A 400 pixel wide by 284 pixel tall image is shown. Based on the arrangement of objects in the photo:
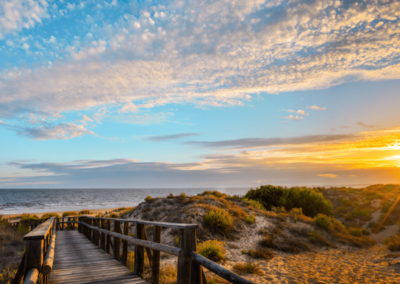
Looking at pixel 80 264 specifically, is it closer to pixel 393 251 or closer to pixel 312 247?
pixel 312 247

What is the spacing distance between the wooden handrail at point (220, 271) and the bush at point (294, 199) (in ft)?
72.1

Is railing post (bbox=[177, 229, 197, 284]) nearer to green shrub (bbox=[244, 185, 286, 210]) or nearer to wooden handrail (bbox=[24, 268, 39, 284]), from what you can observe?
wooden handrail (bbox=[24, 268, 39, 284])

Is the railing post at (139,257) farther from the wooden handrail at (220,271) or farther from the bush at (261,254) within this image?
the bush at (261,254)

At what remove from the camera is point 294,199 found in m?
24.5

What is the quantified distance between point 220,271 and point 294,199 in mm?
23360

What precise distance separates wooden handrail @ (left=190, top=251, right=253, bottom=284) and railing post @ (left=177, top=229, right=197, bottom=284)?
3.7 inches

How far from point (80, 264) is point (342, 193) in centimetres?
3930

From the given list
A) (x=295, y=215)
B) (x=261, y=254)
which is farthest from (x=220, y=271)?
(x=295, y=215)

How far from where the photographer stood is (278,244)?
45.1 ft

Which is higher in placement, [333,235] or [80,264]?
[80,264]

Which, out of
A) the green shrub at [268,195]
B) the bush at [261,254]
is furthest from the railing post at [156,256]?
the green shrub at [268,195]

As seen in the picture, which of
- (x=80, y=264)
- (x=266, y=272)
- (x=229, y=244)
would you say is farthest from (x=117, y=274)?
(x=229, y=244)

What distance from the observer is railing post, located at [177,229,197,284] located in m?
4.13

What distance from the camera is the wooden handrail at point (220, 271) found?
113 inches
